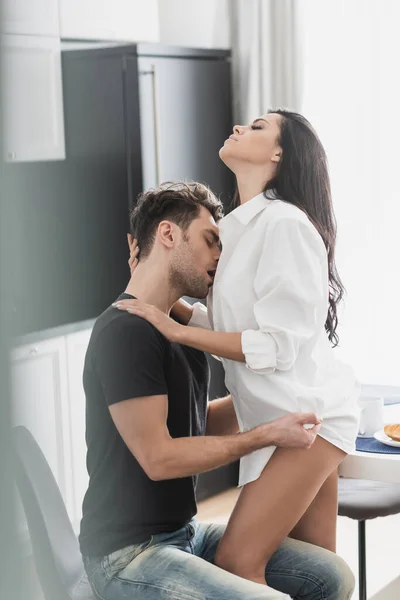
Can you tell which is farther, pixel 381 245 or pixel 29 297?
pixel 381 245

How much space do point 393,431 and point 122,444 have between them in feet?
2.35

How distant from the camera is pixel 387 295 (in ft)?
11.7

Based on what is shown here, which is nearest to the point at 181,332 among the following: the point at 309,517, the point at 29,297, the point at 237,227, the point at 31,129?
the point at 237,227

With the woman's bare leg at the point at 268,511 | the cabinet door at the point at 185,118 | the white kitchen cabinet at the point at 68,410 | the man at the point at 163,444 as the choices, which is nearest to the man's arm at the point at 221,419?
the man at the point at 163,444

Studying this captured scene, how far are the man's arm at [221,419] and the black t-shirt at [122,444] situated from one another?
256 mm

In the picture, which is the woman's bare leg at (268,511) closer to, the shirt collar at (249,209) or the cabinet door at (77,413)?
the shirt collar at (249,209)

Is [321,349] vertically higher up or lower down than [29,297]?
lower down

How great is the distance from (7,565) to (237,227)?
1.31 m

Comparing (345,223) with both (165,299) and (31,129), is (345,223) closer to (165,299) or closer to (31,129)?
(31,129)

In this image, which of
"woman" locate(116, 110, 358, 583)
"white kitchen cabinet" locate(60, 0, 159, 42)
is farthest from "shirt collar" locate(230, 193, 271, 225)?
"white kitchen cabinet" locate(60, 0, 159, 42)

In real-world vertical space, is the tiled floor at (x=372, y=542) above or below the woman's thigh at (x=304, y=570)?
below

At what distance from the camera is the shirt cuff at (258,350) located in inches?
56.1

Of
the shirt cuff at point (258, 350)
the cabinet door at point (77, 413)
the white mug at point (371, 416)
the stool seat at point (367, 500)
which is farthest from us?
the cabinet door at point (77, 413)

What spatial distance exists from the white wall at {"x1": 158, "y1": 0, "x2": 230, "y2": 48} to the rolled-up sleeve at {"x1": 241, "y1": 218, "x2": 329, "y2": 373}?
103 inches
